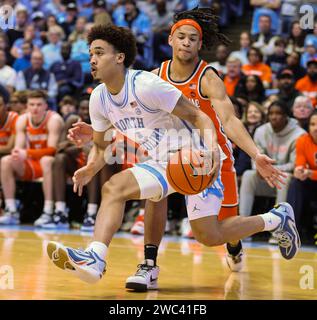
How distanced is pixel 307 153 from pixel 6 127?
399 centimetres

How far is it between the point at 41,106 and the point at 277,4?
17.5ft

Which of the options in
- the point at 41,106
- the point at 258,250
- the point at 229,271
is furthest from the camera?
the point at 41,106

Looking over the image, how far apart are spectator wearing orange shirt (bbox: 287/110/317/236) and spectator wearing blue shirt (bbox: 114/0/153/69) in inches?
192

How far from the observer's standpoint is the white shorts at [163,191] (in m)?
5.23

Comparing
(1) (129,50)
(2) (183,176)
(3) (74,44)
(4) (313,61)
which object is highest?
(3) (74,44)

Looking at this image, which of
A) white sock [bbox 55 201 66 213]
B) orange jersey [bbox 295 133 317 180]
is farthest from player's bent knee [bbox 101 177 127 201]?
white sock [bbox 55 201 66 213]

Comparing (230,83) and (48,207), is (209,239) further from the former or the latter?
(230,83)

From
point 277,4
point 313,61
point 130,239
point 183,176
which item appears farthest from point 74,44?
point 183,176

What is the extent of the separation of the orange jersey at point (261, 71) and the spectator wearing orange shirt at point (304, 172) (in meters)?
3.04

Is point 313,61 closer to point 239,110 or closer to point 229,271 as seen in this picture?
point 239,110

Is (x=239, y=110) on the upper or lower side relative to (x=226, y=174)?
upper

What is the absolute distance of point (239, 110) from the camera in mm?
9680

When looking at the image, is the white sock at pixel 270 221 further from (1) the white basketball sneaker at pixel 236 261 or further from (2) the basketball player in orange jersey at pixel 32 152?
(2) the basketball player in orange jersey at pixel 32 152

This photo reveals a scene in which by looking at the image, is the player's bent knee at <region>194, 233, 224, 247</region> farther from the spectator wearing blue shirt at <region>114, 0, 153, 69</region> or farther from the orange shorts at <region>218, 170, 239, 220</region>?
the spectator wearing blue shirt at <region>114, 0, 153, 69</region>
